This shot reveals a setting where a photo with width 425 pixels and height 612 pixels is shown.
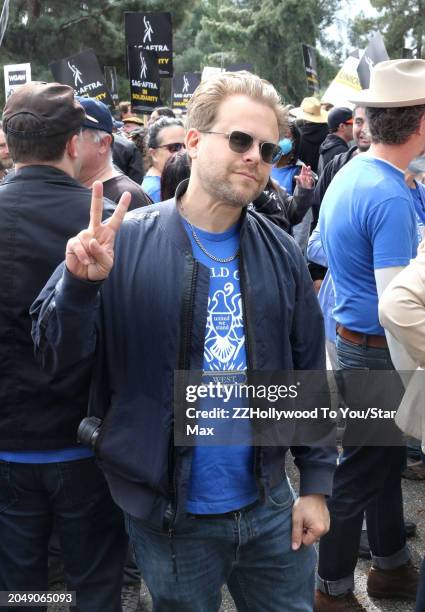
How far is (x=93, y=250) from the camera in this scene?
64.2 inches

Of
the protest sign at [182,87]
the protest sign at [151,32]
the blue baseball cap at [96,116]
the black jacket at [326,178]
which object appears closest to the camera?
the blue baseball cap at [96,116]

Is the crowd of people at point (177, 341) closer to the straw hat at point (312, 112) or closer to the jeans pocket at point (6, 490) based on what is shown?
the jeans pocket at point (6, 490)

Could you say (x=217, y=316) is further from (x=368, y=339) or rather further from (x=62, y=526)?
(x=368, y=339)

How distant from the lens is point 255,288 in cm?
201

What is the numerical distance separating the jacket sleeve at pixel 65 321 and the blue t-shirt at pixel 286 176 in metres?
4.44

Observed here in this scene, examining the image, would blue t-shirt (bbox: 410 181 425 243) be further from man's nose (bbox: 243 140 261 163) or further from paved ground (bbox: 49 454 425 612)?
paved ground (bbox: 49 454 425 612)

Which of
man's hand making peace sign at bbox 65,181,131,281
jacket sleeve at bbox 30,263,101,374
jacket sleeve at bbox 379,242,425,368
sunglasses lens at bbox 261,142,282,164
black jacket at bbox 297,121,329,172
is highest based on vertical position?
sunglasses lens at bbox 261,142,282,164

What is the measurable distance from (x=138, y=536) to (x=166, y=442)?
0.31 m

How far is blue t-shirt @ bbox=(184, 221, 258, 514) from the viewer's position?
1946 millimetres

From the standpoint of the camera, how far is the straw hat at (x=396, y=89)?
2.83 m

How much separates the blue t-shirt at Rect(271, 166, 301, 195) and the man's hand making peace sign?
4.54m

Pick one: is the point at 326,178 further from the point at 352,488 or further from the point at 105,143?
the point at 352,488

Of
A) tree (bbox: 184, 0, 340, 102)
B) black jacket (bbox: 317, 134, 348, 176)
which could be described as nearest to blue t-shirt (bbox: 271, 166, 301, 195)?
black jacket (bbox: 317, 134, 348, 176)

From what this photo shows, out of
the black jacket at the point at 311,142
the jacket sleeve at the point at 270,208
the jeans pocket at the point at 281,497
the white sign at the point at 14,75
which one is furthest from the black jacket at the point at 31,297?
the white sign at the point at 14,75
